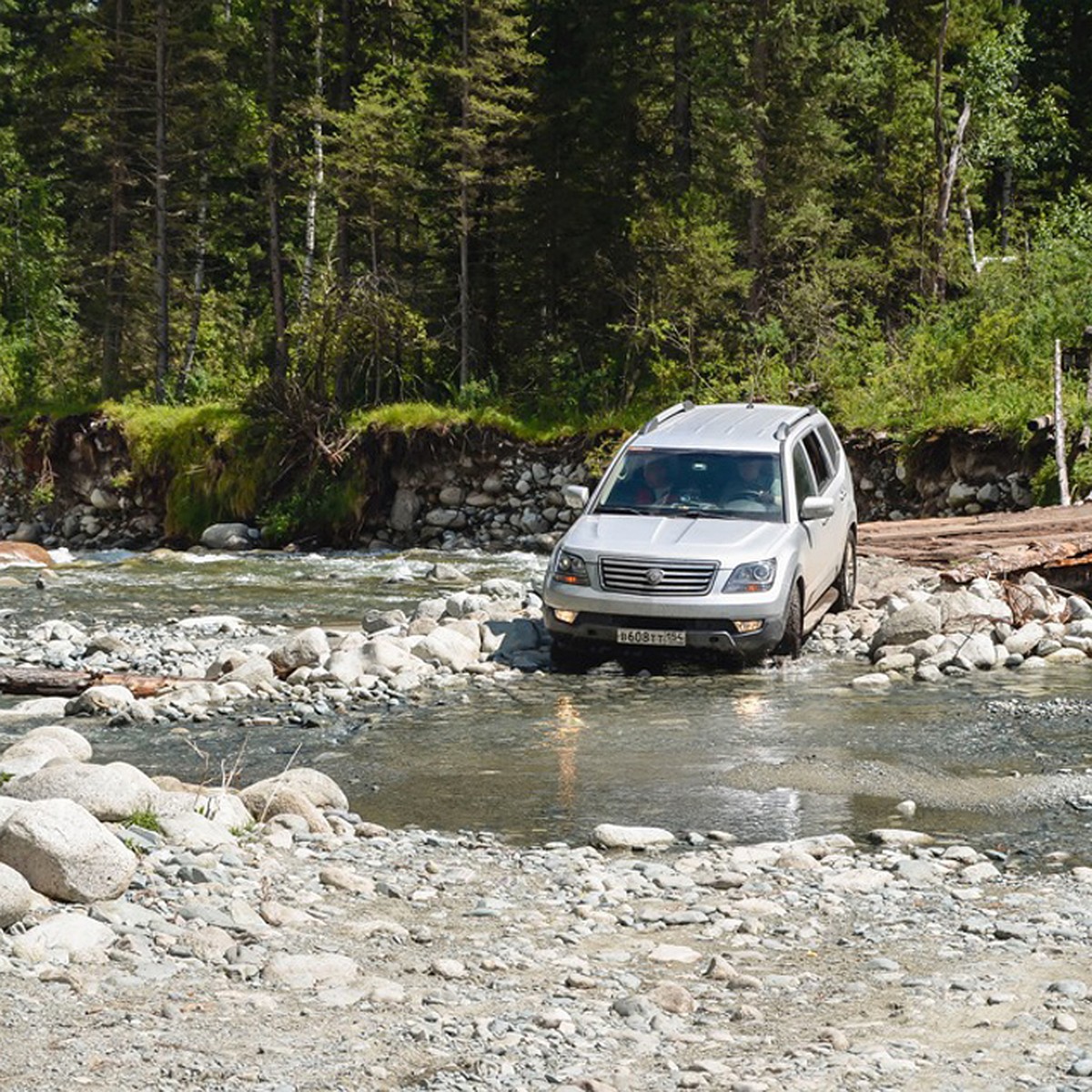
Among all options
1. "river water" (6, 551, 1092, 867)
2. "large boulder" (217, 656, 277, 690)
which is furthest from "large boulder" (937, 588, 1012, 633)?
"large boulder" (217, 656, 277, 690)

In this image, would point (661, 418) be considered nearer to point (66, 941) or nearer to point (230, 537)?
point (66, 941)

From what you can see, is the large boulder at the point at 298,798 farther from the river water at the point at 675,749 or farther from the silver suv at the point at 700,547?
the silver suv at the point at 700,547

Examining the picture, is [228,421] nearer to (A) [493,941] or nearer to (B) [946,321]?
(B) [946,321]

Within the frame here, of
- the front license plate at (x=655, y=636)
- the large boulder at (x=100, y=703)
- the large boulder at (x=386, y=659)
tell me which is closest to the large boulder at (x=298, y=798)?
the large boulder at (x=100, y=703)

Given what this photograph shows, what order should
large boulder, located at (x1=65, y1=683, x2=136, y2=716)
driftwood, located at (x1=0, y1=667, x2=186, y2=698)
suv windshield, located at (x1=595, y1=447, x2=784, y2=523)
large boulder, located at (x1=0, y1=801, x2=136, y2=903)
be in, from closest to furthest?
large boulder, located at (x1=0, y1=801, x2=136, y2=903), large boulder, located at (x1=65, y1=683, x2=136, y2=716), driftwood, located at (x1=0, y1=667, x2=186, y2=698), suv windshield, located at (x1=595, y1=447, x2=784, y2=523)

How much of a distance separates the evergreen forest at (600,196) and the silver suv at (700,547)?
11.5 m

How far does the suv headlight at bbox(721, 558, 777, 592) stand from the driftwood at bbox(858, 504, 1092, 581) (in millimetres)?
4530

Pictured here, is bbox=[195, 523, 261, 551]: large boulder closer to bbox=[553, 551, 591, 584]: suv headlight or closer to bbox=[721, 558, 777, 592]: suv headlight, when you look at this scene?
bbox=[553, 551, 591, 584]: suv headlight

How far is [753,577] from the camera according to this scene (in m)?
14.0

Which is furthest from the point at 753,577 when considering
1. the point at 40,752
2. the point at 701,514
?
the point at 40,752

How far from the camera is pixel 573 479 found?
31.1 meters

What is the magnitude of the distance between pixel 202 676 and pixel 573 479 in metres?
17.0

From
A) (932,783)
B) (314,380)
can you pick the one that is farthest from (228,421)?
(932,783)

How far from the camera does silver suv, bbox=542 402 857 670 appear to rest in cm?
1396
